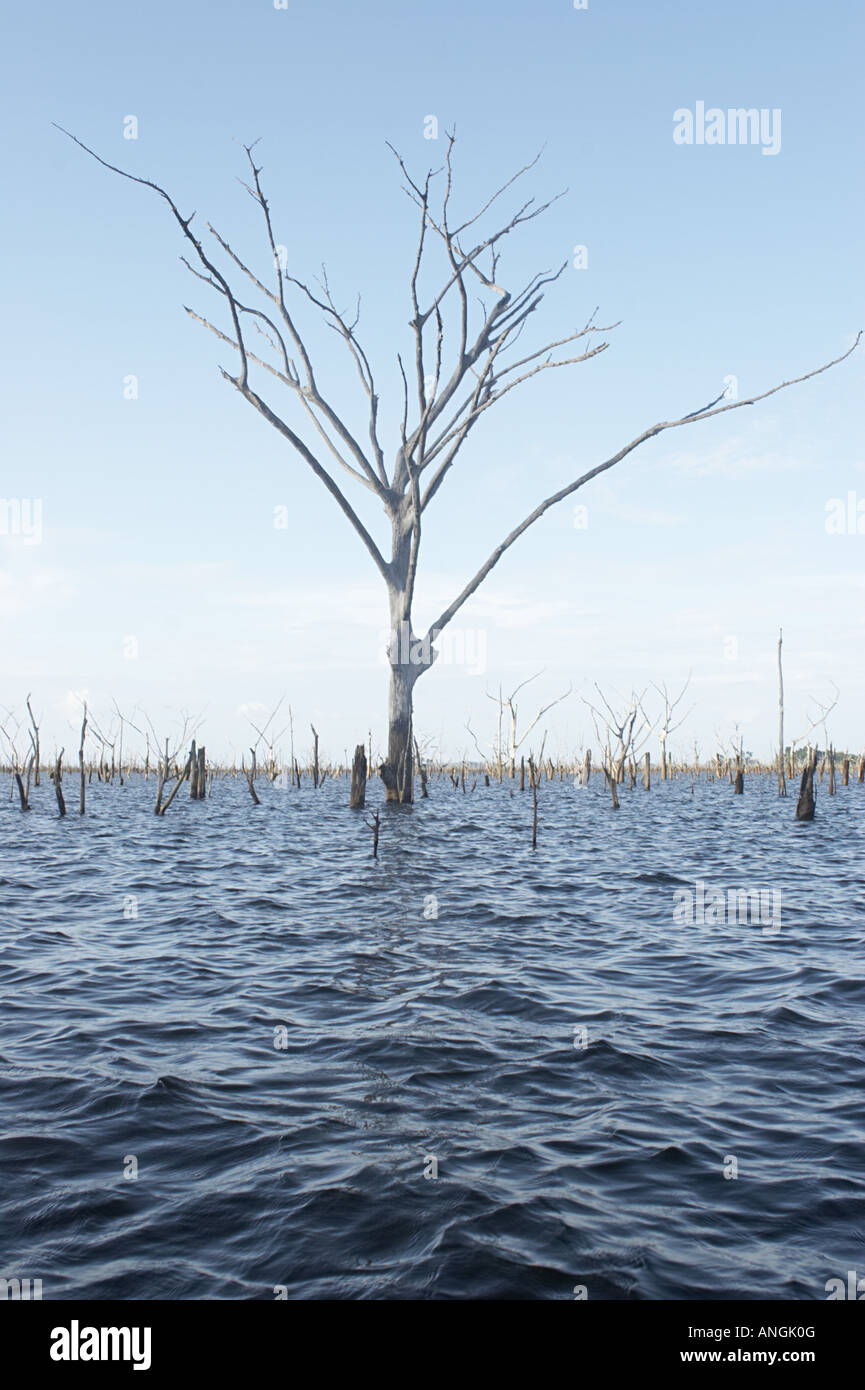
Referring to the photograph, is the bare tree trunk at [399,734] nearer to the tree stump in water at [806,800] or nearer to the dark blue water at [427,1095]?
the tree stump in water at [806,800]

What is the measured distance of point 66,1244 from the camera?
12.2 ft

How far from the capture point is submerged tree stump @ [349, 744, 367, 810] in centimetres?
3027

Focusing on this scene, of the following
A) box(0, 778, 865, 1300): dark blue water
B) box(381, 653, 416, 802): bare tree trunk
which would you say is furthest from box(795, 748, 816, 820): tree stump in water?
box(0, 778, 865, 1300): dark blue water

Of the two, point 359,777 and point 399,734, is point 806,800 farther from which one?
point 359,777

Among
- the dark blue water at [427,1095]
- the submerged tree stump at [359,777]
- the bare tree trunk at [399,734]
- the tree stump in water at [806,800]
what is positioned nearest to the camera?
the dark blue water at [427,1095]

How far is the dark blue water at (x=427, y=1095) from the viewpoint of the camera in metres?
3.66

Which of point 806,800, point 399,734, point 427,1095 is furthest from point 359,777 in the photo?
point 427,1095

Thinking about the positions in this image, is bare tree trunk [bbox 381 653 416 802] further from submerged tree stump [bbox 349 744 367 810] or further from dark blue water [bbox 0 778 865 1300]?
dark blue water [bbox 0 778 865 1300]

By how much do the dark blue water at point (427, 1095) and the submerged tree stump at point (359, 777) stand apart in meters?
17.4

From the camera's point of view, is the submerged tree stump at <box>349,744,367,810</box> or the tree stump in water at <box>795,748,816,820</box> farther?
the submerged tree stump at <box>349,744,367,810</box>

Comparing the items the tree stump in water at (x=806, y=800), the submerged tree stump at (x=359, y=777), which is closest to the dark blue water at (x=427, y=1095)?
the tree stump in water at (x=806, y=800)

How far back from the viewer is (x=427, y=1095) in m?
5.41

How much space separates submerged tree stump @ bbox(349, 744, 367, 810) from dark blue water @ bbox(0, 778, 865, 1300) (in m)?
17.4
